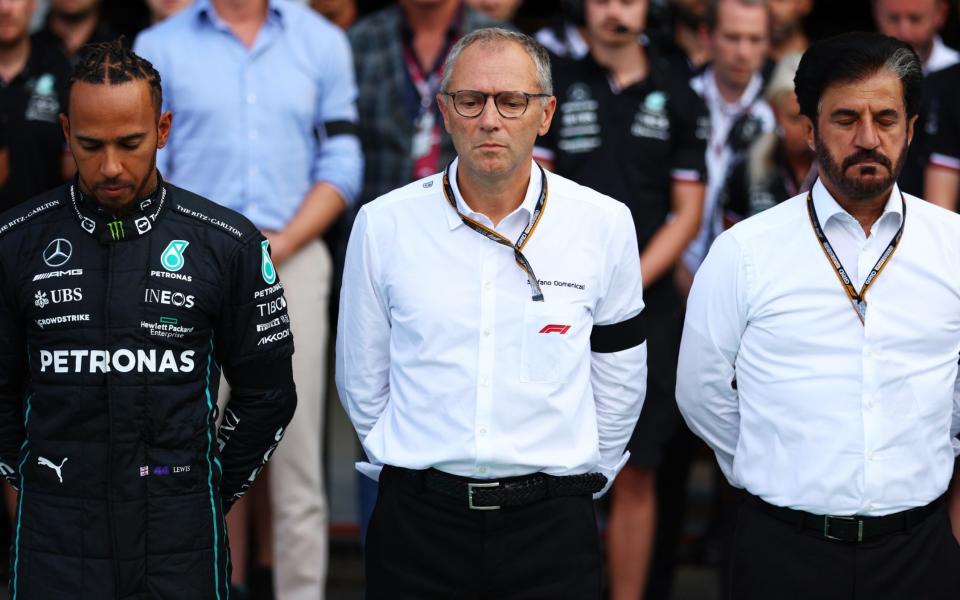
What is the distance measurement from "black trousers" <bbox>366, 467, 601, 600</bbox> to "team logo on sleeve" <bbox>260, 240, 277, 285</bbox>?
61cm

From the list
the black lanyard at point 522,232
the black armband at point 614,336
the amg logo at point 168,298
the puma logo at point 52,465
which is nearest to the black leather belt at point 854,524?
the black armband at point 614,336

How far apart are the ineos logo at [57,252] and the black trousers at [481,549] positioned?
102 cm

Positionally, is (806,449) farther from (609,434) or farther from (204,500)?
(204,500)

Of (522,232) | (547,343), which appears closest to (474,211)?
(522,232)

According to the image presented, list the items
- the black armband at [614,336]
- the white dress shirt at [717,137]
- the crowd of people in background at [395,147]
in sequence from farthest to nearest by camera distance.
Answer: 1. the white dress shirt at [717,137]
2. the crowd of people in background at [395,147]
3. the black armband at [614,336]

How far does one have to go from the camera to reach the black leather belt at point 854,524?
372 cm

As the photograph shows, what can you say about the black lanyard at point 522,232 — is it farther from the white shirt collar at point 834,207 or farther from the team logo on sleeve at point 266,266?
the white shirt collar at point 834,207

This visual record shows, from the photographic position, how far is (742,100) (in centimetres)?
595

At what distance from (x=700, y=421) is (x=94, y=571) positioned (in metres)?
1.70

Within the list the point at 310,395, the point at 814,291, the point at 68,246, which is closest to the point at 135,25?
the point at 310,395

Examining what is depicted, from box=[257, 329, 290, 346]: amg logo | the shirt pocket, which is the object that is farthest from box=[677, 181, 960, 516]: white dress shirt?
box=[257, 329, 290, 346]: amg logo

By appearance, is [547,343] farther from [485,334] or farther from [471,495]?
[471,495]

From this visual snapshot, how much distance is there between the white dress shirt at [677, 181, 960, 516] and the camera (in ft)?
12.2

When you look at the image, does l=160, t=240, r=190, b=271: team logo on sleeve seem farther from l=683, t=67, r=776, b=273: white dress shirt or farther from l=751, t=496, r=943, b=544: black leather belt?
l=683, t=67, r=776, b=273: white dress shirt
